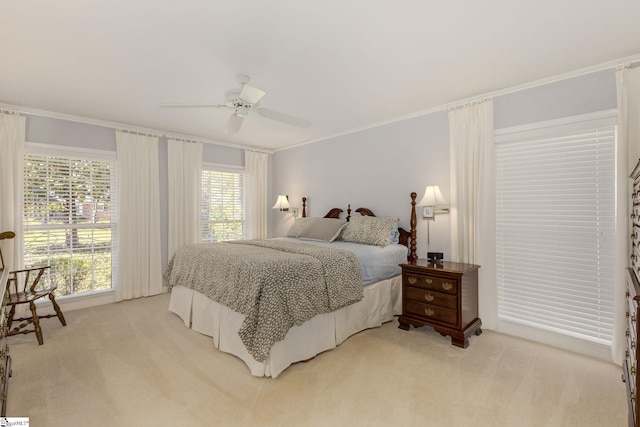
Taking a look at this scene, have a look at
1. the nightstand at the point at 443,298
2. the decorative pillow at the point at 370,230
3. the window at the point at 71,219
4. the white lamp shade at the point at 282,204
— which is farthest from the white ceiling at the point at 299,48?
the white lamp shade at the point at 282,204

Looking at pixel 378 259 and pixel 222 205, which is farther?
pixel 222 205

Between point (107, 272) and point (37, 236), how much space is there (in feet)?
2.95

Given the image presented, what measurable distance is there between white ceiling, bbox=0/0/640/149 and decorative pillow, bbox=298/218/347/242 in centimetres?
157

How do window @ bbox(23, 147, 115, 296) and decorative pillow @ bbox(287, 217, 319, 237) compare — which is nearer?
window @ bbox(23, 147, 115, 296)

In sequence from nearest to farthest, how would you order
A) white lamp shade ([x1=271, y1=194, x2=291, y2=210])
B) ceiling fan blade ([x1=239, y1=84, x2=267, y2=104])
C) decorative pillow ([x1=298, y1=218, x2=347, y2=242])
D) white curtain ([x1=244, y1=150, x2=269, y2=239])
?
ceiling fan blade ([x1=239, y1=84, x2=267, y2=104]), decorative pillow ([x1=298, y1=218, x2=347, y2=242]), white lamp shade ([x1=271, y1=194, x2=291, y2=210]), white curtain ([x1=244, y1=150, x2=269, y2=239])

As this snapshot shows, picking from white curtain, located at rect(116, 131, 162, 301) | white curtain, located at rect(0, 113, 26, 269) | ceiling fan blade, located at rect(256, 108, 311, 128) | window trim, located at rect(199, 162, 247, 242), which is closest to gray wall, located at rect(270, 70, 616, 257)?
window trim, located at rect(199, 162, 247, 242)

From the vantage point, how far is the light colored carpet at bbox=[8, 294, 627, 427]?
1.86 meters

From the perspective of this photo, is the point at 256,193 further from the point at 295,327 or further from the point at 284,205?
the point at 295,327

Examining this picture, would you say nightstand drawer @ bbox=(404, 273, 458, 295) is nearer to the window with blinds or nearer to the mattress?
the mattress

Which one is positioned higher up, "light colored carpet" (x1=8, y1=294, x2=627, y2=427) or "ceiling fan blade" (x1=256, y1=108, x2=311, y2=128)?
"ceiling fan blade" (x1=256, y1=108, x2=311, y2=128)

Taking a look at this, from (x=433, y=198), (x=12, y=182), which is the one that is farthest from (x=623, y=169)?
(x=12, y=182)

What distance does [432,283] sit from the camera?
2984mm

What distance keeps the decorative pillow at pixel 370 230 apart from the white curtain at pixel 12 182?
3864mm

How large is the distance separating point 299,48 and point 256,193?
3.67 m
